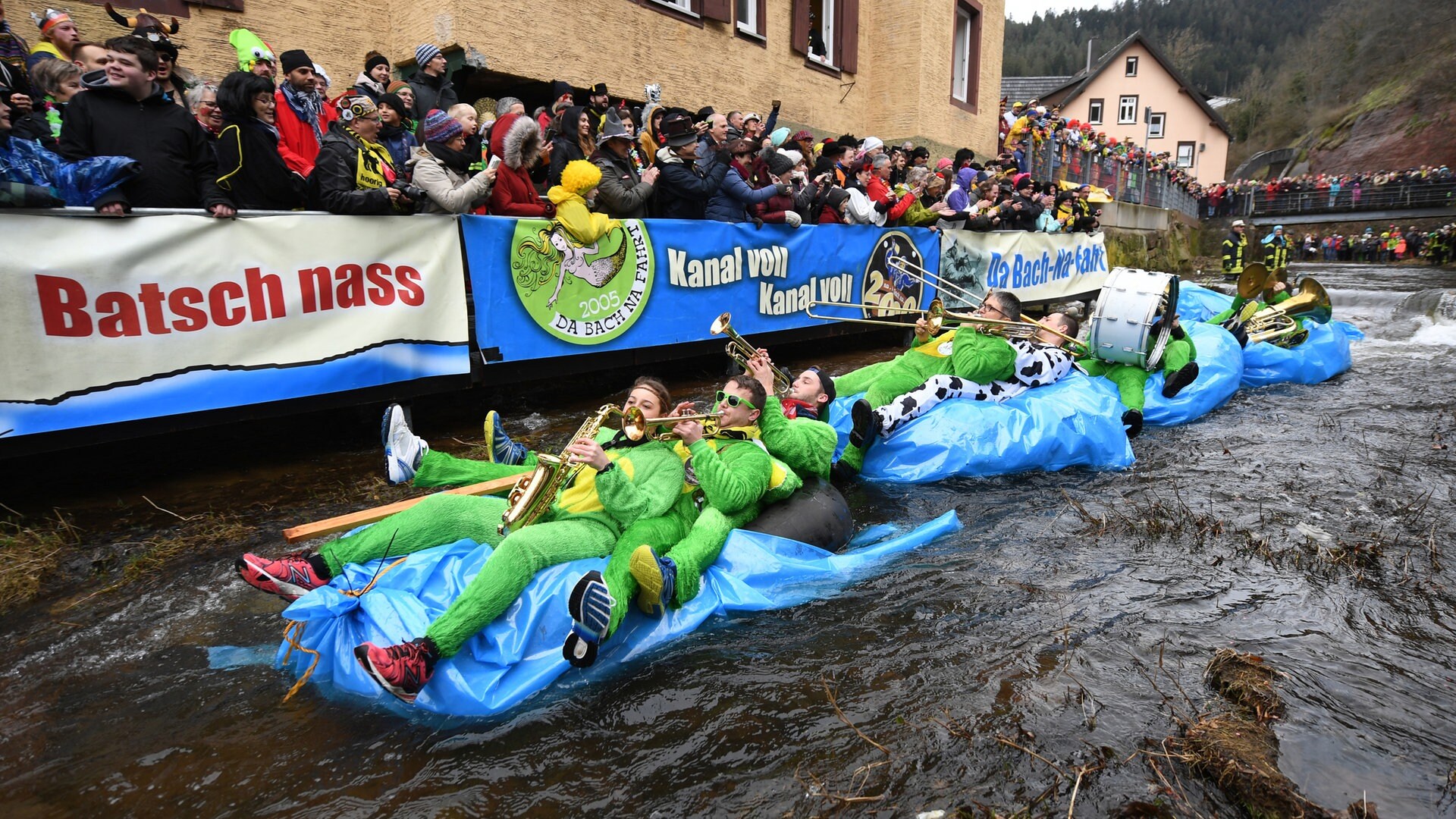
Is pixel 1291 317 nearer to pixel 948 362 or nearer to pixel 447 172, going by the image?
pixel 948 362

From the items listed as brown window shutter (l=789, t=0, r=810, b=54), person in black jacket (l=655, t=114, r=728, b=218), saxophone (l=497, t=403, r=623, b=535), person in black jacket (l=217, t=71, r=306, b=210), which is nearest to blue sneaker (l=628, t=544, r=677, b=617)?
saxophone (l=497, t=403, r=623, b=535)

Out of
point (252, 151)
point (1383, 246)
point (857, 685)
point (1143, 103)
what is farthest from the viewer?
point (1143, 103)

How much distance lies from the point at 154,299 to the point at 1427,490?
7.91 metres

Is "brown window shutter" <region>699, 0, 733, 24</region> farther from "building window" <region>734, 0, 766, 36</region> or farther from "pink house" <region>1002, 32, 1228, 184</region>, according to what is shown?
"pink house" <region>1002, 32, 1228, 184</region>

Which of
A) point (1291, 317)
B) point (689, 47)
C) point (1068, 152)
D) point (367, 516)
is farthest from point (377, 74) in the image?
point (1068, 152)

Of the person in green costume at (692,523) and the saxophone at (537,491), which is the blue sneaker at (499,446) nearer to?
the saxophone at (537,491)

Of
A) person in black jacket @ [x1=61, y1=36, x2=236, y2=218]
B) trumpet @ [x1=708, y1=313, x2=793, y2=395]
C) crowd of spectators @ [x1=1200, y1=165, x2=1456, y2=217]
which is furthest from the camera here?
crowd of spectators @ [x1=1200, y1=165, x2=1456, y2=217]

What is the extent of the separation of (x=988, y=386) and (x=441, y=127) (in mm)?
4529

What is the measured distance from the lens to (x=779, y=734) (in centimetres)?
274

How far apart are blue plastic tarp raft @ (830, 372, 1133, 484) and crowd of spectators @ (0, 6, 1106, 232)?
2.94 meters

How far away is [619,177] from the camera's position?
686 cm

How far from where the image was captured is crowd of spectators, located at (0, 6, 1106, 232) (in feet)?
14.6

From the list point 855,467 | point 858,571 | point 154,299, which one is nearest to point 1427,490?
point 855,467

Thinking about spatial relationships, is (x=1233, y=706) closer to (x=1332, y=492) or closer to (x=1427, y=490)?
(x=1332, y=492)
